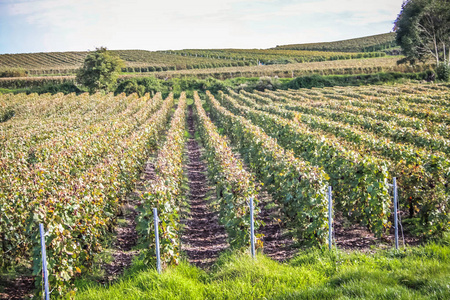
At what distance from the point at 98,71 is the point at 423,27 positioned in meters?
44.4

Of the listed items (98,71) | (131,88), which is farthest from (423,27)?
(98,71)

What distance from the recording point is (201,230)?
9.63m

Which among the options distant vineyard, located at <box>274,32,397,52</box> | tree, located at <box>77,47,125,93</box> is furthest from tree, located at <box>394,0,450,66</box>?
distant vineyard, located at <box>274,32,397,52</box>

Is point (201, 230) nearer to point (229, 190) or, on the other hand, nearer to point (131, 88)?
point (229, 190)

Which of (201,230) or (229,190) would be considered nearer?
(229,190)

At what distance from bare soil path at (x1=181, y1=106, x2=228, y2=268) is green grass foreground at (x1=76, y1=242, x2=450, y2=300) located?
992 mm

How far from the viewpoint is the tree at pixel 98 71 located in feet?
169

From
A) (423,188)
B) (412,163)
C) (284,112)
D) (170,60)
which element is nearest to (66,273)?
(423,188)

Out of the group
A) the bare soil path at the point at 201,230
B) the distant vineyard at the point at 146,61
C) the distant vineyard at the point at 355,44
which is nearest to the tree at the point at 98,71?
the distant vineyard at the point at 146,61

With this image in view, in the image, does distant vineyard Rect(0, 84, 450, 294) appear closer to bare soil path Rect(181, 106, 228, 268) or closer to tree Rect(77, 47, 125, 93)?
bare soil path Rect(181, 106, 228, 268)

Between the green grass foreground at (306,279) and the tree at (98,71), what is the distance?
48.7 meters

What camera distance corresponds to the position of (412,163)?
30.4ft

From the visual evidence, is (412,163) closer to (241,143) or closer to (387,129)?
(387,129)

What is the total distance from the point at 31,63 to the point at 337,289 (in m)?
105
